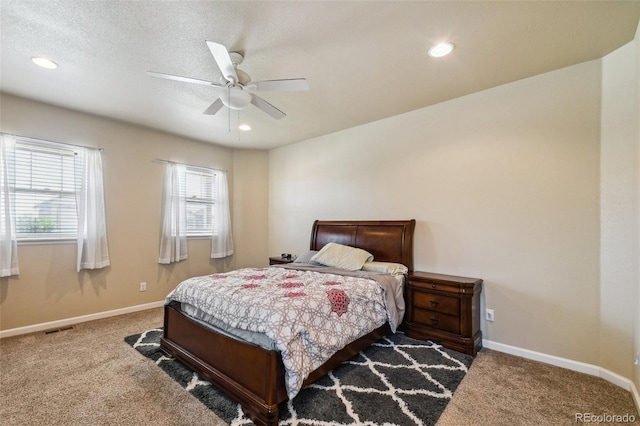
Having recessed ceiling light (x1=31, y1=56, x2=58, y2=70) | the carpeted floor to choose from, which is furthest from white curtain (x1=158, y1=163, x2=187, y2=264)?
recessed ceiling light (x1=31, y1=56, x2=58, y2=70)

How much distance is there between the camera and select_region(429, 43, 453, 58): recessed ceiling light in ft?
7.33

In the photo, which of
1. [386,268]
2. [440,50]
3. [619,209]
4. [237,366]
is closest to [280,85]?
[440,50]

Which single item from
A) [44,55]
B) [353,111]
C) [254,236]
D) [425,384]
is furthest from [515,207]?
[44,55]

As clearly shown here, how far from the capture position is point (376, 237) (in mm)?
3709

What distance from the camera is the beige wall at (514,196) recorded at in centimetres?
245

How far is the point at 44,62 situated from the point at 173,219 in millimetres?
2392

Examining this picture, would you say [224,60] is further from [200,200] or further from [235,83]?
[200,200]

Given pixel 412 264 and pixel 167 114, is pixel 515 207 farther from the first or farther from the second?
pixel 167 114

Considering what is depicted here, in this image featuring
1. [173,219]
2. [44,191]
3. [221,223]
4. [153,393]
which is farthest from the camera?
[221,223]

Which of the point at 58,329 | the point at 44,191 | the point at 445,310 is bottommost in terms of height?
the point at 58,329

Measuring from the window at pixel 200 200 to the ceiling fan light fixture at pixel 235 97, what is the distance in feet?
8.45

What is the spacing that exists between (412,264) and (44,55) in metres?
4.13

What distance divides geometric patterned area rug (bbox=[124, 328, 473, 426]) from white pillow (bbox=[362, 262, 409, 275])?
2.51 feet

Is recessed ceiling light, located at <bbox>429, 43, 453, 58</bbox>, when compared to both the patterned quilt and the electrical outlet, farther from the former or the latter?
the electrical outlet
